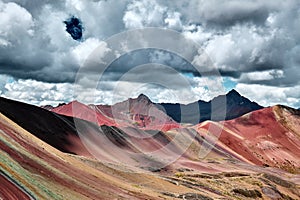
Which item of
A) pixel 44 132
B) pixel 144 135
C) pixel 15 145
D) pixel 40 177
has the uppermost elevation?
pixel 144 135

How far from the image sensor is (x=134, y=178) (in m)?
74.8

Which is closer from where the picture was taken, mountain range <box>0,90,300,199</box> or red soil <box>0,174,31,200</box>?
red soil <box>0,174,31,200</box>

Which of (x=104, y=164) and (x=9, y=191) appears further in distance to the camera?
(x=104, y=164)

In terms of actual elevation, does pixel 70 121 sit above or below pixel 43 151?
above

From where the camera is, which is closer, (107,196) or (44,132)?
(107,196)

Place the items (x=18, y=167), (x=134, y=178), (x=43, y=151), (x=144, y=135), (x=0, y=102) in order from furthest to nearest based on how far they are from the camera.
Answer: (x=144, y=135)
(x=0, y=102)
(x=134, y=178)
(x=43, y=151)
(x=18, y=167)

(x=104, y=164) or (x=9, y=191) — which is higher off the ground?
(x=104, y=164)

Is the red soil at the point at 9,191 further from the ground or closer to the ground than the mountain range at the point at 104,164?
closer to the ground

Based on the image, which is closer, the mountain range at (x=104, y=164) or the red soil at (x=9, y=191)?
the red soil at (x=9, y=191)

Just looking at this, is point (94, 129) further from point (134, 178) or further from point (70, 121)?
point (134, 178)

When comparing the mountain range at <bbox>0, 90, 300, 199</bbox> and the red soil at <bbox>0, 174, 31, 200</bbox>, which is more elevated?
the mountain range at <bbox>0, 90, 300, 199</bbox>

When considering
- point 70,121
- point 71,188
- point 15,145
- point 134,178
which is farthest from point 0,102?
point 71,188

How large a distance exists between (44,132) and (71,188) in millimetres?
56090

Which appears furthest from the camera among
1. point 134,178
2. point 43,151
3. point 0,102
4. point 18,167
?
point 0,102
